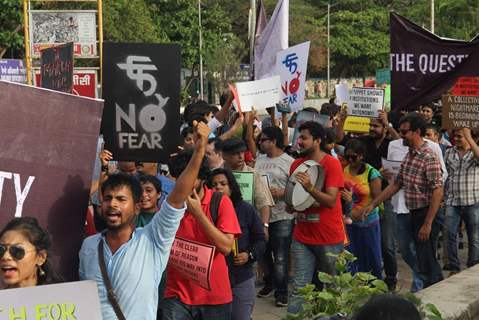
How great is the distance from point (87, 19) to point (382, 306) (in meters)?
13.6

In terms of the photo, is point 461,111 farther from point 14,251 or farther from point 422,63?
point 14,251

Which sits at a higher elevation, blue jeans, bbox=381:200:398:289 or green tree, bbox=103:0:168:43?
green tree, bbox=103:0:168:43

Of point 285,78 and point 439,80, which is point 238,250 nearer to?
point 439,80

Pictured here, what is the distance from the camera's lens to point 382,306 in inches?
107

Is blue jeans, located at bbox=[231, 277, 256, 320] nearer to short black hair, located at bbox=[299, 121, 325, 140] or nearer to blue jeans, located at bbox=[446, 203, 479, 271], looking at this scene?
short black hair, located at bbox=[299, 121, 325, 140]

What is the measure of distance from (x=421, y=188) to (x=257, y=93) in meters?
2.81

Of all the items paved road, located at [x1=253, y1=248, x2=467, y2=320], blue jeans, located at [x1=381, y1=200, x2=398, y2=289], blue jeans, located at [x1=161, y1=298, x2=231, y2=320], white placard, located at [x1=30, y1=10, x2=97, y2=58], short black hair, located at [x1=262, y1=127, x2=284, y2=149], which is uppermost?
white placard, located at [x1=30, y1=10, x2=97, y2=58]

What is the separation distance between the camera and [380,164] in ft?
34.3

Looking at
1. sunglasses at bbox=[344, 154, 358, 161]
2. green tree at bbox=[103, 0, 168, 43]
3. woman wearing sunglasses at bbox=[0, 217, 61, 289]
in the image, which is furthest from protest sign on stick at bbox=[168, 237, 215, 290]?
green tree at bbox=[103, 0, 168, 43]

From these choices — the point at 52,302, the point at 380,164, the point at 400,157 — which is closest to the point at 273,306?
the point at 400,157

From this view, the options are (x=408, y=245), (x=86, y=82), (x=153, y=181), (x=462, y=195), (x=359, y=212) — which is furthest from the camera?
(x=86, y=82)

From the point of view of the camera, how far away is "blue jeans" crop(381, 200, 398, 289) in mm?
9602

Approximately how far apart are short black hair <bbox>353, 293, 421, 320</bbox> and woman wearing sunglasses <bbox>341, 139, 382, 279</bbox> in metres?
6.23

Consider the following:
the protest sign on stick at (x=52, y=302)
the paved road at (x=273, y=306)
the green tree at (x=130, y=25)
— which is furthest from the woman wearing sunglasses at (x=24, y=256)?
the green tree at (x=130, y=25)
